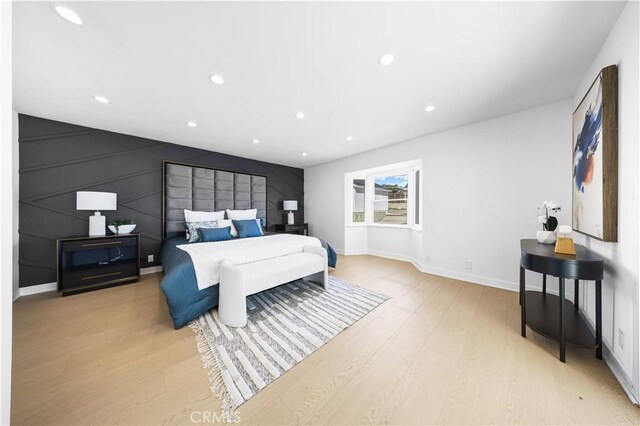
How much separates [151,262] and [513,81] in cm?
534

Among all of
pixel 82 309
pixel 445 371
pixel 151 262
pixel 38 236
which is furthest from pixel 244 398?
pixel 38 236

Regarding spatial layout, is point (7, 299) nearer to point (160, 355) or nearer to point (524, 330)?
point (160, 355)

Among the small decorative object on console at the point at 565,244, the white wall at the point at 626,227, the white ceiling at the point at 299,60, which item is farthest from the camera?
the small decorative object on console at the point at 565,244

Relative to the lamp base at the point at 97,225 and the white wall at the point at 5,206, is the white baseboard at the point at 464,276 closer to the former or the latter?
the white wall at the point at 5,206

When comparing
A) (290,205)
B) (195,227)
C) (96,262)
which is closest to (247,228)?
(195,227)

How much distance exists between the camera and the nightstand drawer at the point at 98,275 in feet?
8.59

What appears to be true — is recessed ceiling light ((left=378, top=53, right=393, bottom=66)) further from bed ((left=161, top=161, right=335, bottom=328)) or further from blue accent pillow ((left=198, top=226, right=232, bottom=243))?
blue accent pillow ((left=198, top=226, right=232, bottom=243))

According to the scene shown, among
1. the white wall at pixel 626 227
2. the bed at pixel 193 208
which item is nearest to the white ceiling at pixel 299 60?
the white wall at pixel 626 227

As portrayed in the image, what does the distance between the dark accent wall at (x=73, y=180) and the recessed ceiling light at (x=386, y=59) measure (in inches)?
142

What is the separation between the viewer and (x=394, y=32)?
1434 mm

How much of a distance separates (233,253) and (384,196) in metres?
3.62

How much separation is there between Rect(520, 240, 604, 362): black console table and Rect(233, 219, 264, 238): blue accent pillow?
3.44 meters

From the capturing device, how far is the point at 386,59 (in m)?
1.69
